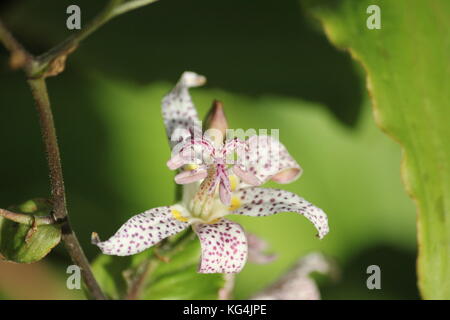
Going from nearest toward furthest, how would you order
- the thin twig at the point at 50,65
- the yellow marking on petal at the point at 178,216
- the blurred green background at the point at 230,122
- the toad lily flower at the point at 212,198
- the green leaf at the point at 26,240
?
the thin twig at the point at 50,65 → the green leaf at the point at 26,240 → the toad lily flower at the point at 212,198 → the yellow marking on petal at the point at 178,216 → the blurred green background at the point at 230,122

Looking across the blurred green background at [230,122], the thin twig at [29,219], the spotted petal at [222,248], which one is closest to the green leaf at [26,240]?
the thin twig at [29,219]

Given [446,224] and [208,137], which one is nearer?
[208,137]

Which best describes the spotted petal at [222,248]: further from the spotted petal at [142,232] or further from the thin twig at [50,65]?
the thin twig at [50,65]

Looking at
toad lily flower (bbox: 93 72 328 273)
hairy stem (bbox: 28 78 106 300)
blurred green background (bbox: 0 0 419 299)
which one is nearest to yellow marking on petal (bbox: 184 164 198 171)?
toad lily flower (bbox: 93 72 328 273)

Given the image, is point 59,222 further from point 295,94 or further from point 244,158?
point 295,94

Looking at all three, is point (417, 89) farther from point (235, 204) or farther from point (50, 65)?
point (50, 65)
